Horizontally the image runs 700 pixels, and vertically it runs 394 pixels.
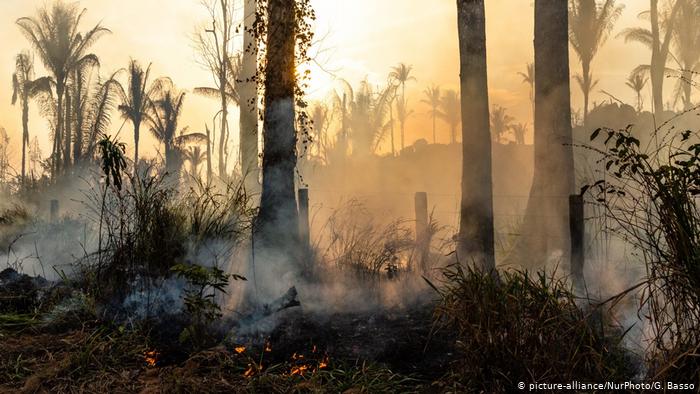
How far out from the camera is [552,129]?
790 cm

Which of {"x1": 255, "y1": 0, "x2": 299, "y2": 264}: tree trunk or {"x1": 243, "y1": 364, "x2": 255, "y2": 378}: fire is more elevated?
{"x1": 255, "y1": 0, "x2": 299, "y2": 264}: tree trunk

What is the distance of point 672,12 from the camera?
872 inches

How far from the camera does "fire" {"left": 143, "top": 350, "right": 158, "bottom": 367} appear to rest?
3.90 m

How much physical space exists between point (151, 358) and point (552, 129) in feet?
21.3

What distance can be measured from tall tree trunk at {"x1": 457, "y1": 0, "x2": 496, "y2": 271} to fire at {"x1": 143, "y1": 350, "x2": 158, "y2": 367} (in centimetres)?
419

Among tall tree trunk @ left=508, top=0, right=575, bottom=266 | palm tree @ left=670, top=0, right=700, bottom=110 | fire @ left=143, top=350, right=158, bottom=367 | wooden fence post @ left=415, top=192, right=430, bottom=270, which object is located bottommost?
fire @ left=143, top=350, right=158, bottom=367

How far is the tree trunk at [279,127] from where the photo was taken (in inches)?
269

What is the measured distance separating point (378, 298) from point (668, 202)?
A: 349cm

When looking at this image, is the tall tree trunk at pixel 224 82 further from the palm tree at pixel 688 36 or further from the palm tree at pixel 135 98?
the palm tree at pixel 688 36

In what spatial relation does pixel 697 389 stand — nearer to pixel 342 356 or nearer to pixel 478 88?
pixel 342 356

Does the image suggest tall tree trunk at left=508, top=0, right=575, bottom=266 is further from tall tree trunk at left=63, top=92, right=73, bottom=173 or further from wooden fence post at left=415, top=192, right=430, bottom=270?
tall tree trunk at left=63, top=92, right=73, bottom=173

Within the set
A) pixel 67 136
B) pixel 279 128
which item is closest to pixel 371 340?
pixel 279 128

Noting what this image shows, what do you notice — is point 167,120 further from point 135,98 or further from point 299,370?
point 299,370

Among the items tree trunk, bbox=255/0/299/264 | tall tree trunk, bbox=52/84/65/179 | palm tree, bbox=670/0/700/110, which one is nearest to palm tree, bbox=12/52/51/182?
tall tree trunk, bbox=52/84/65/179
